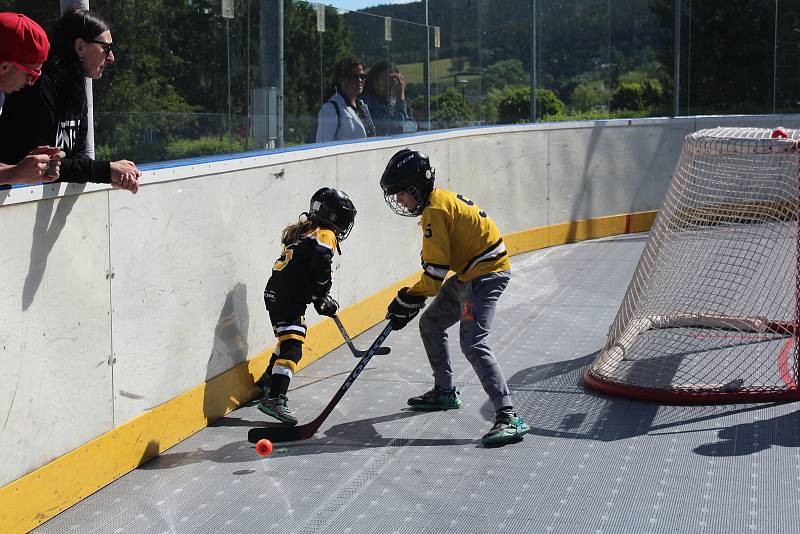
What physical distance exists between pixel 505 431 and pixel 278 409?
3.70 feet

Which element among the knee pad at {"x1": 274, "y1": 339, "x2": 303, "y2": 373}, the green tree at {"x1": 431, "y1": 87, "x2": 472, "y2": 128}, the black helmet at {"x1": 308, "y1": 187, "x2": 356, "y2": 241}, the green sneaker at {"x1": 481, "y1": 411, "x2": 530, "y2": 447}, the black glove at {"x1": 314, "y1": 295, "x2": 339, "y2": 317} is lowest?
the green sneaker at {"x1": 481, "y1": 411, "x2": 530, "y2": 447}

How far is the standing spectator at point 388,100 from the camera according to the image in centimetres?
847

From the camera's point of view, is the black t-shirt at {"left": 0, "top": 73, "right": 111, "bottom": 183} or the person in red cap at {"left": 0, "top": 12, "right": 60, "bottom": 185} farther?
the black t-shirt at {"left": 0, "top": 73, "right": 111, "bottom": 183}

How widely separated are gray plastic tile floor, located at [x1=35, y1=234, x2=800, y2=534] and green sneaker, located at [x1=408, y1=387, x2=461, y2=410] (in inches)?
3.4

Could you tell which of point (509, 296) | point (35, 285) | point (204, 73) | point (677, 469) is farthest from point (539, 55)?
point (35, 285)

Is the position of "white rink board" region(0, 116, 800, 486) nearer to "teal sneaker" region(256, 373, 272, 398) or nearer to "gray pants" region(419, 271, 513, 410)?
Result: "teal sneaker" region(256, 373, 272, 398)

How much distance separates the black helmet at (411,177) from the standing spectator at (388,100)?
10.5 feet

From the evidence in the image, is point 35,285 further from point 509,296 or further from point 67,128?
point 509,296

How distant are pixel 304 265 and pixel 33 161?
202 cm

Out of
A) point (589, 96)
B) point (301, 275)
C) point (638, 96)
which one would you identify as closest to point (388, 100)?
point (301, 275)

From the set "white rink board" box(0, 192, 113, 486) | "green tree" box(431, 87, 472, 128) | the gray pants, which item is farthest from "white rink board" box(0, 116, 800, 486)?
"green tree" box(431, 87, 472, 128)

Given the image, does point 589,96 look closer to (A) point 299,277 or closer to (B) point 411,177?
(A) point 299,277

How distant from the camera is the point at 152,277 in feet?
16.1

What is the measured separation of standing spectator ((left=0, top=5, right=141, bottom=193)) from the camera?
412 centimetres
